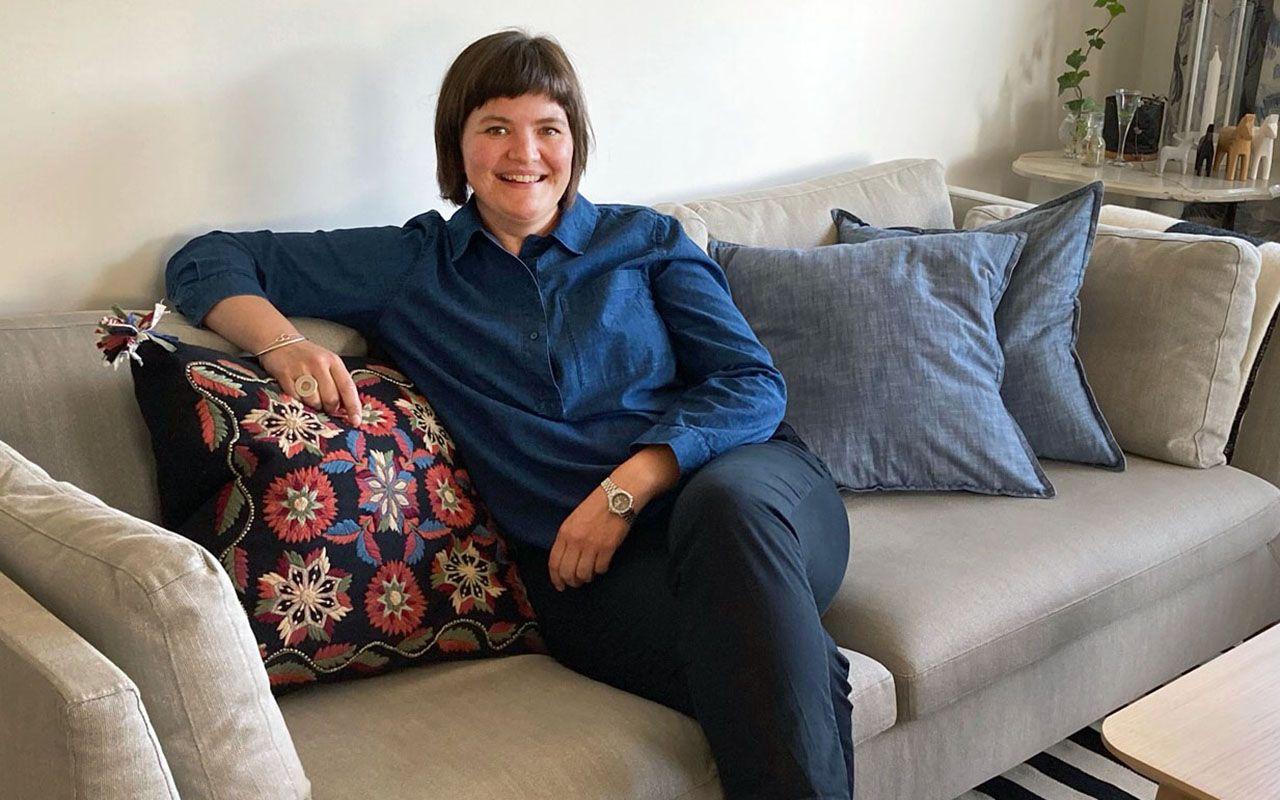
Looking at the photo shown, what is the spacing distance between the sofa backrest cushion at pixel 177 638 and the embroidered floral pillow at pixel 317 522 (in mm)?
291

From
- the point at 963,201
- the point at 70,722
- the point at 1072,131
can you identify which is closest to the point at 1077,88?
the point at 1072,131

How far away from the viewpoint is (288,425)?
1660 mm

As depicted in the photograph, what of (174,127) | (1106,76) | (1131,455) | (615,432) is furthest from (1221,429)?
(174,127)

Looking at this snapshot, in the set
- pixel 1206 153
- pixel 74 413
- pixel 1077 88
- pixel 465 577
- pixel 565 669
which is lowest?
pixel 565 669

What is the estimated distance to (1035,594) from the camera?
196 centimetres

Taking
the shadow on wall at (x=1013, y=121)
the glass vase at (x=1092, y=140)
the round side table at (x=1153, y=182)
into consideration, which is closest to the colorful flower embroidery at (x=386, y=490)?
the round side table at (x=1153, y=182)

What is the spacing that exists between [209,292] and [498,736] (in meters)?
0.71

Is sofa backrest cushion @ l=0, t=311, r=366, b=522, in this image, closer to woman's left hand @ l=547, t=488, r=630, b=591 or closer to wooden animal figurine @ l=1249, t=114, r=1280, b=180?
woman's left hand @ l=547, t=488, r=630, b=591

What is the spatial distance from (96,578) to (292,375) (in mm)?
541

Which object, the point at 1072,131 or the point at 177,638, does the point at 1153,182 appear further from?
the point at 177,638

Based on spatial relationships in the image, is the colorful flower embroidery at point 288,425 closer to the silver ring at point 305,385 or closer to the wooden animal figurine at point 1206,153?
the silver ring at point 305,385

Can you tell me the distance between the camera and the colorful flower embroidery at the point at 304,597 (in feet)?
5.20

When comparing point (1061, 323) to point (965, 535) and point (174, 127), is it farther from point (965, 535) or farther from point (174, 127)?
point (174, 127)

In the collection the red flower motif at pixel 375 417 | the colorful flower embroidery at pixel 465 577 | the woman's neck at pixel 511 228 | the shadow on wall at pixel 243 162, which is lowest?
the colorful flower embroidery at pixel 465 577
